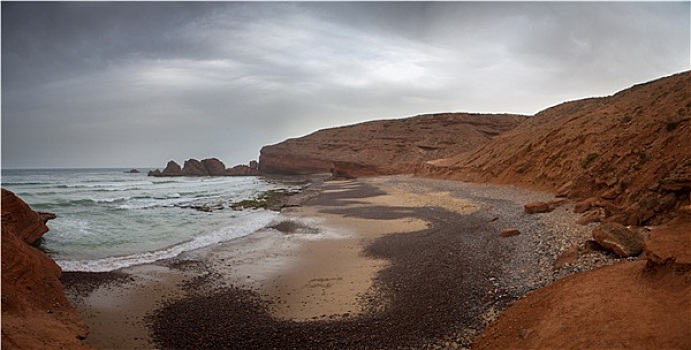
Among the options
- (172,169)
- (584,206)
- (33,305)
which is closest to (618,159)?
(584,206)

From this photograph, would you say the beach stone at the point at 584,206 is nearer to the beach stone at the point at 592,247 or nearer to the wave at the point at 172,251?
the beach stone at the point at 592,247

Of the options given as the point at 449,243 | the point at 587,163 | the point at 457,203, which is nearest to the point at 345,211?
the point at 457,203

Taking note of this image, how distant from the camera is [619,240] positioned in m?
6.45

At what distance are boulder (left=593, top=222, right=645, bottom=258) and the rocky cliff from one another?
1.35 meters

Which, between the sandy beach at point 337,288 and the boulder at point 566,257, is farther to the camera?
the boulder at point 566,257

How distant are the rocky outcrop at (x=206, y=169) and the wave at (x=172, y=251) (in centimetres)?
8518

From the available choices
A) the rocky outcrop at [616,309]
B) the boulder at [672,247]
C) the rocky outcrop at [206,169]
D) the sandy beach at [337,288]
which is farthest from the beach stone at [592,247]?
the rocky outcrop at [206,169]

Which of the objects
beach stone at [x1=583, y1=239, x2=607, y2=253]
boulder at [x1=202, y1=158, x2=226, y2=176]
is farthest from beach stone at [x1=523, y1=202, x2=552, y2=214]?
boulder at [x1=202, y1=158, x2=226, y2=176]

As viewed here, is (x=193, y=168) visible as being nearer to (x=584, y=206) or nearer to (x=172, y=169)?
(x=172, y=169)

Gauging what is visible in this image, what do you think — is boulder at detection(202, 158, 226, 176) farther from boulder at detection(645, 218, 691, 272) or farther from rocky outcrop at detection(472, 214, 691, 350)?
boulder at detection(645, 218, 691, 272)

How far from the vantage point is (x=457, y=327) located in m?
5.66

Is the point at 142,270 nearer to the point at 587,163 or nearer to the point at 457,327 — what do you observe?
the point at 457,327

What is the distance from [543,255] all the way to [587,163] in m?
13.5

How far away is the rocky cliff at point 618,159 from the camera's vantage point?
766cm
